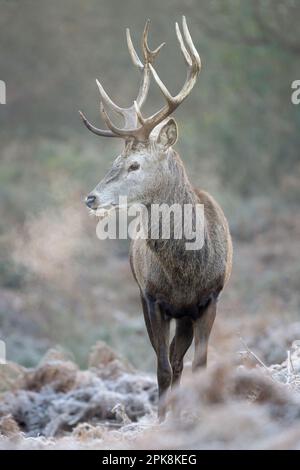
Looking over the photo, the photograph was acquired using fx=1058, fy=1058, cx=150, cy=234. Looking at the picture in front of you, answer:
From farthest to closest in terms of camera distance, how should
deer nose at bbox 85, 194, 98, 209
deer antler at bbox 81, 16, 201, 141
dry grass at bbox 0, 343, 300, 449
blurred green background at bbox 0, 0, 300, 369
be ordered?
1. blurred green background at bbox 0, 0, 300, 369
2. deer antler at bbox 81, 16, 201, 141
3. deer nose at bbox 85, 194, 98, 209
4. dry grass at bbox 0, 343, 300, 449

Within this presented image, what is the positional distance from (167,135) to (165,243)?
2.61 ft

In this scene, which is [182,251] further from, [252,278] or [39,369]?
[252,278]

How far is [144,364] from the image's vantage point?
13.0 meters

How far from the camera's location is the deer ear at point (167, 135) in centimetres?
769

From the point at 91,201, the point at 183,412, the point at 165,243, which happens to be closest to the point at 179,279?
the point at 165,243

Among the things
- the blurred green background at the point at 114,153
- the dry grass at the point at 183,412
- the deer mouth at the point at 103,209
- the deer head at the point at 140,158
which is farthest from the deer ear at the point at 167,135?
the blurred green background at the point at 114,153

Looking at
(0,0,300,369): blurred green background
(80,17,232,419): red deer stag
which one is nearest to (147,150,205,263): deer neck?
(80,17,232,419): red deer stag

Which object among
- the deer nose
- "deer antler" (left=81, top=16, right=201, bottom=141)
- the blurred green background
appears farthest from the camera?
the blurred green background

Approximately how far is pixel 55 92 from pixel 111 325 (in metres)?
14.2

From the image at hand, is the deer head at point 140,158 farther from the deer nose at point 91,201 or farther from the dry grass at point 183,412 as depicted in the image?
the dry grass at point 183,412

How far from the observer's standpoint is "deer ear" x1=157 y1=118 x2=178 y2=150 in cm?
769

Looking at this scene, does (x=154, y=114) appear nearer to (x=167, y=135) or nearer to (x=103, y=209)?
(x=167, y=135)

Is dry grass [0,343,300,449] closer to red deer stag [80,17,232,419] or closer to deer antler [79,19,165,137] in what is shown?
red deer stag [80,17,232,419]

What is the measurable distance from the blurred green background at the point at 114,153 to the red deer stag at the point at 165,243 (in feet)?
15.4
